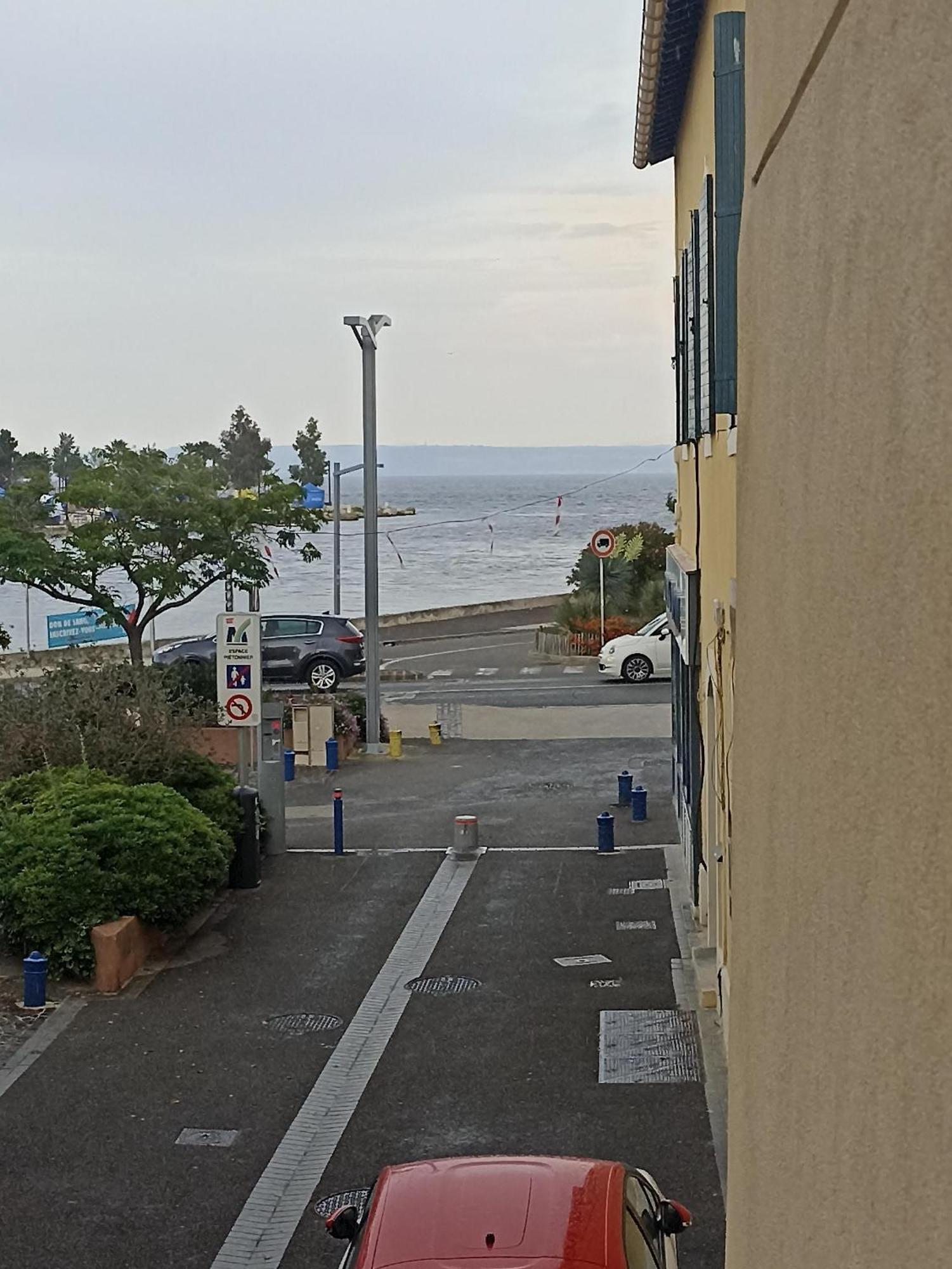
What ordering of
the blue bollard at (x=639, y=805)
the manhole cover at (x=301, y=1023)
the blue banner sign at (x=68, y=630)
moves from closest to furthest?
the manhole cover at (x=301, y=1023) < the blue bollard at (x=639, y=805) < the blue banner sign at (x=68, y=630)

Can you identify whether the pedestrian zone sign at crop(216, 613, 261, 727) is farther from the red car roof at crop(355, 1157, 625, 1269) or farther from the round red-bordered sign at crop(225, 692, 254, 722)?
the red car roof at crop(355, 1157, 625, 1269)

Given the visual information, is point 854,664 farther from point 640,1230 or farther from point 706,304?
point 706,304

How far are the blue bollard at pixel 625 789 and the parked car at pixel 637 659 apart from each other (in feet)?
39.6

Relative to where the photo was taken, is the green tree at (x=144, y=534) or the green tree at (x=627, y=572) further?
the green tree at (x=627, y=572)

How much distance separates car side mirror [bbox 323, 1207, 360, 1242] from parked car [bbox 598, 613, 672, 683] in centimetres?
2629

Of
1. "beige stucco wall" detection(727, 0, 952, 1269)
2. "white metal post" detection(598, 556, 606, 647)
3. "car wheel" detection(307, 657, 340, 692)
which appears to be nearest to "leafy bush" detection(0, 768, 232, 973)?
"beige stucco wall" detection(727, 0, 952, 1269)

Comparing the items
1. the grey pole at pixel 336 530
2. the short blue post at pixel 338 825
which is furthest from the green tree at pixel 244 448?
the short blue post at pixel 338 825

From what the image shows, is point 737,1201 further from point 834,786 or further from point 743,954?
point 834,786

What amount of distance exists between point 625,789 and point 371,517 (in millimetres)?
7586

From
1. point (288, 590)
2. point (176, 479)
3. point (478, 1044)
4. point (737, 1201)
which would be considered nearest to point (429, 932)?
point (478, 1044)

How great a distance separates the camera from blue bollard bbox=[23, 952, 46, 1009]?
42.2 ft

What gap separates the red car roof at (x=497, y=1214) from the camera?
6.04 metres

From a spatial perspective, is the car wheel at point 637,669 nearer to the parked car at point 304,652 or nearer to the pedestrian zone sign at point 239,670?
the parked car at point 304,652

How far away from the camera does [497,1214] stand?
6266mm
